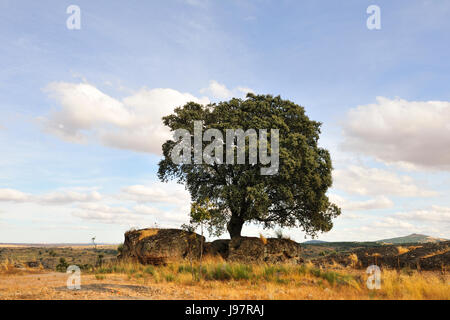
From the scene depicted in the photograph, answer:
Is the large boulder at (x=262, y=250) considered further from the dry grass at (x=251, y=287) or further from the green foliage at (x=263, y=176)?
the dry grass at (x=251, y=287)

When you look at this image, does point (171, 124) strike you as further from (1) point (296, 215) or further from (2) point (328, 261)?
(2) point (328, 261)

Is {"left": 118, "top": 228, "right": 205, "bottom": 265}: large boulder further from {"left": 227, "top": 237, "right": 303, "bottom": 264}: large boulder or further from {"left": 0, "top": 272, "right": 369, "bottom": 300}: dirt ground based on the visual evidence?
{"left": 0, "top": 272, "right": 369, "bottom": 300}: dirt ground

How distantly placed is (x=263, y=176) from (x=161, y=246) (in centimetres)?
788

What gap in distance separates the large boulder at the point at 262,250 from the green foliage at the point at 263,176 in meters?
A: 1.45

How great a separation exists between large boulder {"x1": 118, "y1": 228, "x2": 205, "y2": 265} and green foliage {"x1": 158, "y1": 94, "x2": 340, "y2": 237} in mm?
1933

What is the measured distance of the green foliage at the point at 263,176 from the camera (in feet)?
73.4

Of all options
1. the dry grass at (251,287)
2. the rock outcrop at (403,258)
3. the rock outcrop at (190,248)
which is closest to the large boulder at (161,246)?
the rock outcrop at (190,248)

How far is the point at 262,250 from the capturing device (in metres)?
23.5

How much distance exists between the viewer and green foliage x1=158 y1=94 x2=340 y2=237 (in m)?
22.4

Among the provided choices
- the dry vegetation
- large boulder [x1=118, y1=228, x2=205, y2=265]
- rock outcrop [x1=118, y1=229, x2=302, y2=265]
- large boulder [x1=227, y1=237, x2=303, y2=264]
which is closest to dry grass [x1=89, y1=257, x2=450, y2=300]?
the dry vegetation

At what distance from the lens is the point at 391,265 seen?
67.1 ft
